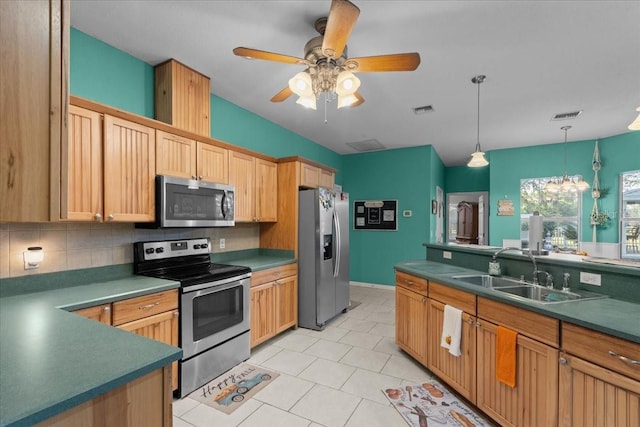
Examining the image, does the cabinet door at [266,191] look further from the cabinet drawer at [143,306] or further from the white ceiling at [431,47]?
the cabinet drawer at [143,306]

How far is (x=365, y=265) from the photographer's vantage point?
241 inches

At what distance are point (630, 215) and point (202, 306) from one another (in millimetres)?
6668

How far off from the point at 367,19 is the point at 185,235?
2472mm

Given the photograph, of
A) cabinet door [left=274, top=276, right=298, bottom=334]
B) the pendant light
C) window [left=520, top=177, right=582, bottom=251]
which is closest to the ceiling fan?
the pendant light

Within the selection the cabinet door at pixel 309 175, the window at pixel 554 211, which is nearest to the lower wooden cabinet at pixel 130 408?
the cabinet door at pixel 309 175

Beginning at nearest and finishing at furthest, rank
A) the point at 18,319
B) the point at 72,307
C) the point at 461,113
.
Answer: the point at 18,319 → the point at 72,307 → the point at 461,113

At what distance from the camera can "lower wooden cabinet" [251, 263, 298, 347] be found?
3.08 metres

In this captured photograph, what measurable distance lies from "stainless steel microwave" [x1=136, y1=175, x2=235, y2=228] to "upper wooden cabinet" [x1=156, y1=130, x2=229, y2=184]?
0.09 metres

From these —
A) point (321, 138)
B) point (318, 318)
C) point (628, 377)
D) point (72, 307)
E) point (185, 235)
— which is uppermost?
point (321, 138)

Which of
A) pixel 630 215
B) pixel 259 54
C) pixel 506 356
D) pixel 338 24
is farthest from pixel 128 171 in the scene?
pixel 630 215

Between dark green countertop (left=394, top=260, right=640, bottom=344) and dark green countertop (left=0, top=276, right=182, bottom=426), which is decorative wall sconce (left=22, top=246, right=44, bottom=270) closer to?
dark green countertop (left=0, top=276, right=182, bottom=426)

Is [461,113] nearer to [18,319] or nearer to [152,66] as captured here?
[152,66]

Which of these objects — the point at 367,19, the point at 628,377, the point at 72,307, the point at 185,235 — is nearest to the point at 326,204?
the point at 185,235

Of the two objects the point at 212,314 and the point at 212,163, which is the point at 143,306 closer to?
the point at 212,314
